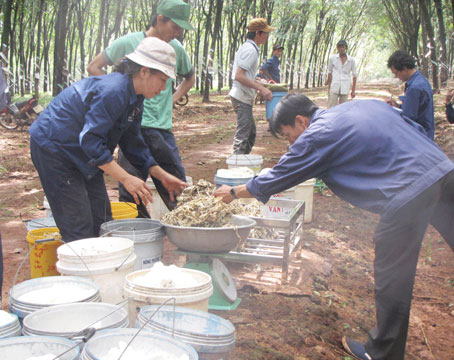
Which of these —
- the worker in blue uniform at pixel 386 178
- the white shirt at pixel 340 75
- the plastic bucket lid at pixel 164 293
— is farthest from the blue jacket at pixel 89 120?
Result: the white shirt at pixel 340 75

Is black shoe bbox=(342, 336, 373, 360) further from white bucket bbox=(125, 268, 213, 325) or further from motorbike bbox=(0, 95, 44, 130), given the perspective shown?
motorbike bbox=(0, 95, 44, 130)

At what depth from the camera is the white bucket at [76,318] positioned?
2160 millimetres

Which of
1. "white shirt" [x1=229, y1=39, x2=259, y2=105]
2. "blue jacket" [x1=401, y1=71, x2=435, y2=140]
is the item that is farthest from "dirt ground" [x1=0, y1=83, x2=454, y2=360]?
"white shirt" [x1=229, y1=39, x2=259, y2=105]

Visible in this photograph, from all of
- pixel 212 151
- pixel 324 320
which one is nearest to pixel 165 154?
pixel 324 320

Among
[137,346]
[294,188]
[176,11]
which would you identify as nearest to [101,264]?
[137,346]

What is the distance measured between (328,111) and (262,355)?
1.60 m

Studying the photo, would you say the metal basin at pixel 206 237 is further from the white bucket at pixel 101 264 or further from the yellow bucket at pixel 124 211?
the yellow bucket at pixel 124 211

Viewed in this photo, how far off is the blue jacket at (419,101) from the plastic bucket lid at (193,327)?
14.6 feet

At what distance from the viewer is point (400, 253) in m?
2.74

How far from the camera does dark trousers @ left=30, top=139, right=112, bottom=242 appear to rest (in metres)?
3.23

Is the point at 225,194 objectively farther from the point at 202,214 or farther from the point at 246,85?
the point at 246,85

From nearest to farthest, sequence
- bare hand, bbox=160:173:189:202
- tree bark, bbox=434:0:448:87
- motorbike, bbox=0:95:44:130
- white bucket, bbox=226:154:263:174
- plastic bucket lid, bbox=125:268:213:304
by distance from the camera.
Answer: plastic bucket lid, bbox=125:268:213:304, bare hand, bbox=160:173:189:202, white bucket, bbox=226:154:263:174, motorbike, bbox=0:95:44:130, tree bark, bbox=434:0:448:87

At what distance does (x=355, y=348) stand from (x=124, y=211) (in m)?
2.33

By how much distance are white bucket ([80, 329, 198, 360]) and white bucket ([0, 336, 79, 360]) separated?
0.09 m
